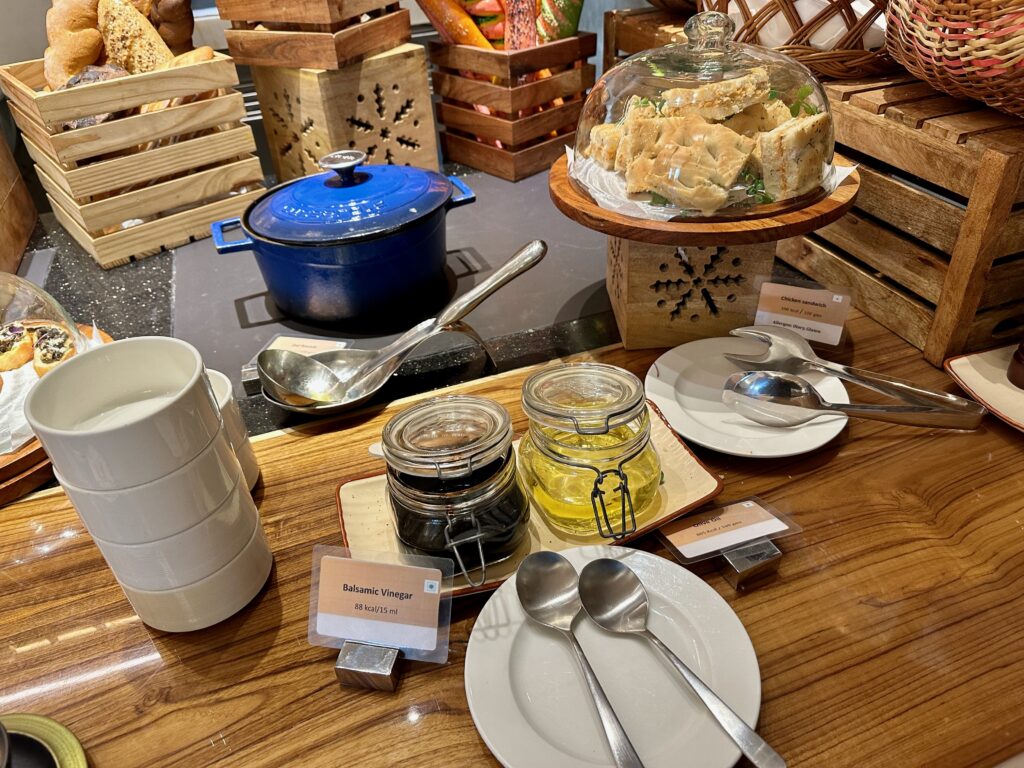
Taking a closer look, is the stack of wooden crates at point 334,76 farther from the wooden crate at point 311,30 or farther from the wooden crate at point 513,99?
the wooden crate at point 513,99

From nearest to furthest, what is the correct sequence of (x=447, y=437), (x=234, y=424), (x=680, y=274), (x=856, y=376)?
1. (x=447, y=437)
2. (x=234, y=424)
3. (x=856, y=376)
4. (x=680, y=274)

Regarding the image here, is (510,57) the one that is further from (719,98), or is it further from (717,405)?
(717,405)

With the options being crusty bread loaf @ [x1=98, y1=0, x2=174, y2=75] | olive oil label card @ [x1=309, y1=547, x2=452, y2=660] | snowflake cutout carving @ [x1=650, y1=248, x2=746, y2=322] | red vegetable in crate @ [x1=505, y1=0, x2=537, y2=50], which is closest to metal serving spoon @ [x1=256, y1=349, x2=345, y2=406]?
olive oil label card @ [x1=309, y1=547, x2=452, y2=660]

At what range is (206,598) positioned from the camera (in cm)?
63

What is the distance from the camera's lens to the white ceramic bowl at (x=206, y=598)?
2.02 feet

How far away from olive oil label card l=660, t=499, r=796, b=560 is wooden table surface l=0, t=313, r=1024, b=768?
0.04 metres

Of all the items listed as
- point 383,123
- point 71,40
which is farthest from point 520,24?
point 71,40

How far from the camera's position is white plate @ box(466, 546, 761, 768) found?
515 millimetres

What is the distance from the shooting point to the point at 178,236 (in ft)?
5.12

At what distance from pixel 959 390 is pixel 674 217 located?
1.49ft

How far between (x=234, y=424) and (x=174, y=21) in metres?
1.38

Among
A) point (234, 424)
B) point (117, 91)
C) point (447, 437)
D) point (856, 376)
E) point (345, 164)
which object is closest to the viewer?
point (447, 437)

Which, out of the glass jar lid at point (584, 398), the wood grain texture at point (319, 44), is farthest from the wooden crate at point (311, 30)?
the glass jar lid at point (584, 398)

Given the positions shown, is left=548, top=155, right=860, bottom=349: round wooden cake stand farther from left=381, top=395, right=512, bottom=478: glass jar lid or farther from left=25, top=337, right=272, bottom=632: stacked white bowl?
left=25, top=337, right=272, bottom=632: stacked white bowl
